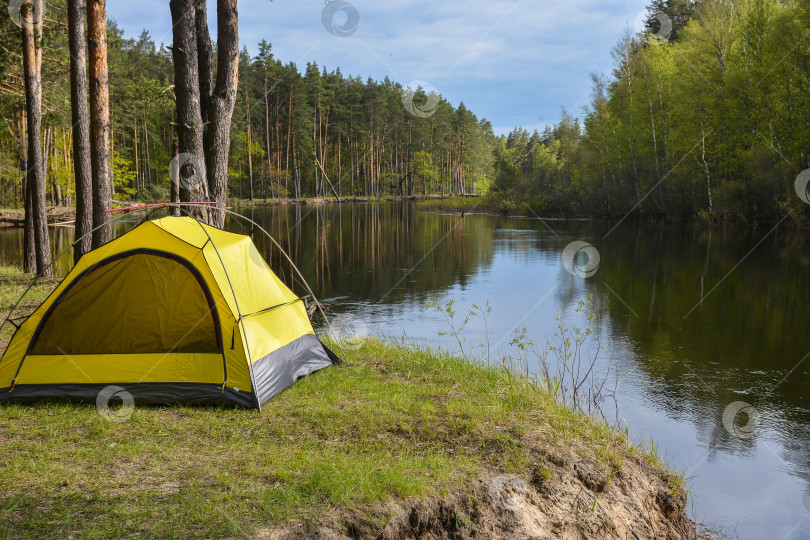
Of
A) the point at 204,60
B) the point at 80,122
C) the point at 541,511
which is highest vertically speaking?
the point at 204,60

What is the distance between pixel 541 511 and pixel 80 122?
12592 mm

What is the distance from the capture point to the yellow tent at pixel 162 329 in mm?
5938

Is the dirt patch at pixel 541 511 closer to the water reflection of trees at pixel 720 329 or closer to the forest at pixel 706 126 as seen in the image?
the water reflection of trees at pixel 720 329

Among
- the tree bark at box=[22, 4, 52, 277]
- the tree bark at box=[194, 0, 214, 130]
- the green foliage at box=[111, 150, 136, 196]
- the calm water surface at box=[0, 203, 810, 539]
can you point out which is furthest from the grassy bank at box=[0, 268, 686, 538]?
the green foliage at box=[111, 150, 136, 196]

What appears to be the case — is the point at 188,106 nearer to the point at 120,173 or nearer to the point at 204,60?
the point at 204,60

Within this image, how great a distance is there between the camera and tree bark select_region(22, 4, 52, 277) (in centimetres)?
1378

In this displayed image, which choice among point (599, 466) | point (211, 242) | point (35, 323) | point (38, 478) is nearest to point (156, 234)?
point (211, 242)

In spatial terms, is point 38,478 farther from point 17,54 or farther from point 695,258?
point 695,258

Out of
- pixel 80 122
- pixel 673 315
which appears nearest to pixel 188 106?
pixel 80 122

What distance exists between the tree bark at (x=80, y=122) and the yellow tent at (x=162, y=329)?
6.92 metres

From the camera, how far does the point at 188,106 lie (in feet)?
27.5

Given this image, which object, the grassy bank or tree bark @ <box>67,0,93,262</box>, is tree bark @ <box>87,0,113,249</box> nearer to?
tree bark @ <box>67,0,93,262</box>

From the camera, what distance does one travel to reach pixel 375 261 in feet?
→ 72.2

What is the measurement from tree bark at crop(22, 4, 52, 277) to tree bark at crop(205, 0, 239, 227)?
7.19 meters
